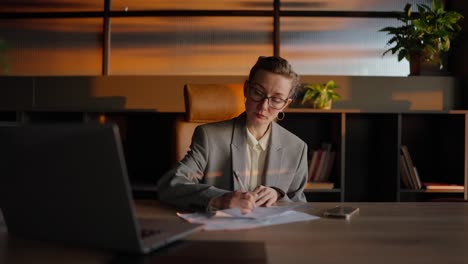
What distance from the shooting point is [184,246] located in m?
0.93

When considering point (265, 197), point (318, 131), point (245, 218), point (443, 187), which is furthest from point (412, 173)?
point (245, 218)

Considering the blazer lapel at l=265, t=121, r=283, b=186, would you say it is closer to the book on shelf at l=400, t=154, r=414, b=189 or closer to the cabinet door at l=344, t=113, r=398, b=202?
the book on shelf at l=400, t=154, r=414, b=189

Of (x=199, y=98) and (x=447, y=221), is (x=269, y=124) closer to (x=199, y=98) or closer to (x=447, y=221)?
(x=199, y=98)

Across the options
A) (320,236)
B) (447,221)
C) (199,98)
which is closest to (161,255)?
(320,236)

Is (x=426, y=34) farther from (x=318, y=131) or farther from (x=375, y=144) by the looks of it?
(x=318, y=131)

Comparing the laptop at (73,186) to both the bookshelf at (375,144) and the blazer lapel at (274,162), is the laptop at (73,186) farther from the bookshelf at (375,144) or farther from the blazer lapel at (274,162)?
the bookshelf at (375,144)

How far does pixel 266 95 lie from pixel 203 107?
0.64 metres

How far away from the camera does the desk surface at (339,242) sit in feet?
2.80

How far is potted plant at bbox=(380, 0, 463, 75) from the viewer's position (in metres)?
3.20

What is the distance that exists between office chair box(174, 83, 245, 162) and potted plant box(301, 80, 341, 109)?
3.37 ft

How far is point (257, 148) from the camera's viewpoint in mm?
1918

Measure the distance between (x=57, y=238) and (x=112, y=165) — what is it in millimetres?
285

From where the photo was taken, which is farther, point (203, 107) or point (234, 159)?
→ point (203, 107)

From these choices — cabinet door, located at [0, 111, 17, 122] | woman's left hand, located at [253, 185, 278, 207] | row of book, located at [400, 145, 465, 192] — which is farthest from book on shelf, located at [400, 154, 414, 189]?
cabinet door, located at [0, 111, 17, 122]
